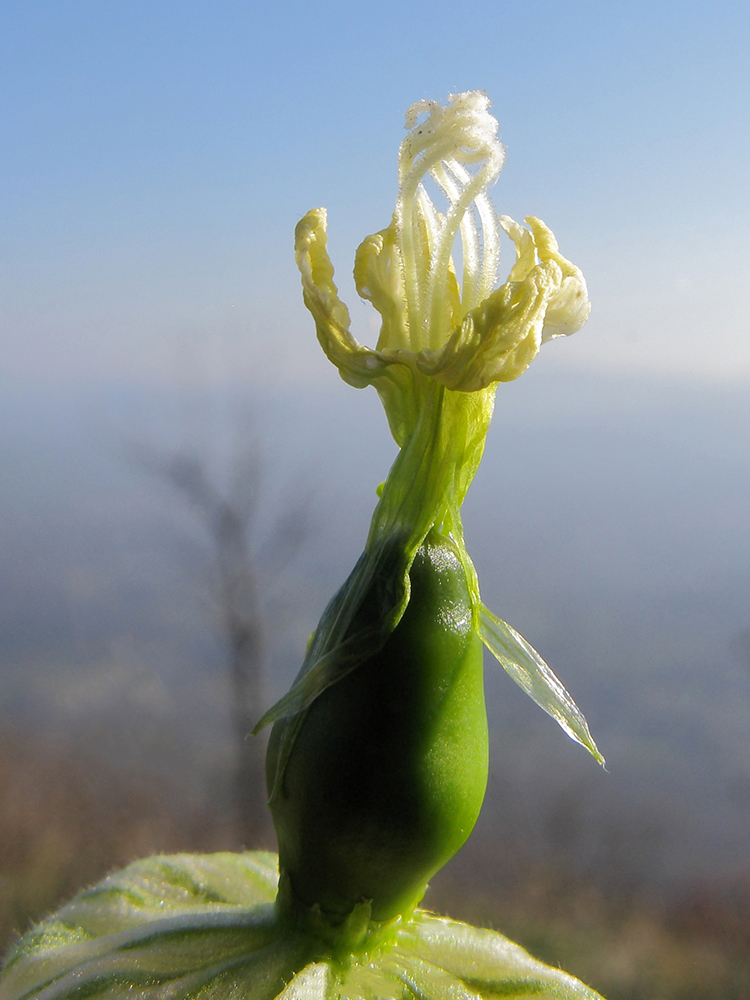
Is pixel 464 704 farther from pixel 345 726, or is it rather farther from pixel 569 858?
pixel 569 858

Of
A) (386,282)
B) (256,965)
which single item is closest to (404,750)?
(256,965)

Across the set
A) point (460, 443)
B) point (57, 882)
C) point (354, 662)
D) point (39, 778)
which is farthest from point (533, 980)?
point (39, 778)

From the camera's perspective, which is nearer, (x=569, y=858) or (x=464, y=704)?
(x=464, y=704)

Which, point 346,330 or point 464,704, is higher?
point 346,330

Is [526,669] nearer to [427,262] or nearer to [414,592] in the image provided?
[414,592]

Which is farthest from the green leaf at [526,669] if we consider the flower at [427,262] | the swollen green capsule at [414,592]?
the flower at [427,262]

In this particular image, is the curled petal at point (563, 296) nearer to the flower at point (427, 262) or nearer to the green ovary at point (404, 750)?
the flower at point (427, 262)

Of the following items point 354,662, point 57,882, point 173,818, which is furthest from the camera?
point 173,818
